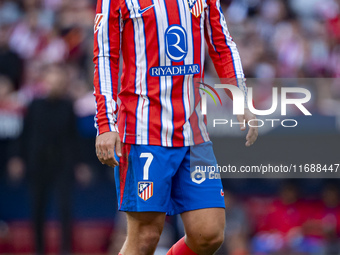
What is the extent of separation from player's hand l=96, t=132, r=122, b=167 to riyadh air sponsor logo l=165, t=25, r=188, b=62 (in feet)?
1.66

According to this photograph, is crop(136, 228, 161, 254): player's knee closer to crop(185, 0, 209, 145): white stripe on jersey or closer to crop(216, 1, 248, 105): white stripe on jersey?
crop(185, 0, 209, 145): white stripe on jersey

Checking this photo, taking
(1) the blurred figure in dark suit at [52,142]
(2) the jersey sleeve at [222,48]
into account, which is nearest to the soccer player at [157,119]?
(2) the jersey sleeve at [222,48]

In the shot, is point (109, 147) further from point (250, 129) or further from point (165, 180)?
point (250, 129)

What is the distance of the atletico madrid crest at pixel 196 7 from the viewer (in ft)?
12.1

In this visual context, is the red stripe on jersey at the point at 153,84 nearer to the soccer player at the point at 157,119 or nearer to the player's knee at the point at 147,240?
the soccer player at the point at 157,119

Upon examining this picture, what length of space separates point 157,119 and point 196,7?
612 millimetres

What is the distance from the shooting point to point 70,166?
7746 mm

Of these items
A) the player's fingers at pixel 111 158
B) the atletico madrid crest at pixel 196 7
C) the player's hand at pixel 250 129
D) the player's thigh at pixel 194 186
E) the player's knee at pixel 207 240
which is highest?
the atletico madrid crest at pixel 196 7

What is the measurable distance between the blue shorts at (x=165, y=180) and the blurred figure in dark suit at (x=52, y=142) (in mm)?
4010

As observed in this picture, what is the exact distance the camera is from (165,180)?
3.59m

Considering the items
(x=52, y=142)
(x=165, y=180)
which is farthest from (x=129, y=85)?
(x=52, y=142)

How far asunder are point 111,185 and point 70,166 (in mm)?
864

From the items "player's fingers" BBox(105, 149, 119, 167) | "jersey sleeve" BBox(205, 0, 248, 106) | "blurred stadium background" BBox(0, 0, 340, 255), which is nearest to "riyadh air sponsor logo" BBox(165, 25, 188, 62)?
"jersey sleeve" BBox(205, 0, 248, 106)

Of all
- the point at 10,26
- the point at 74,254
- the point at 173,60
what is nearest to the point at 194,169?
the point at 173,60
